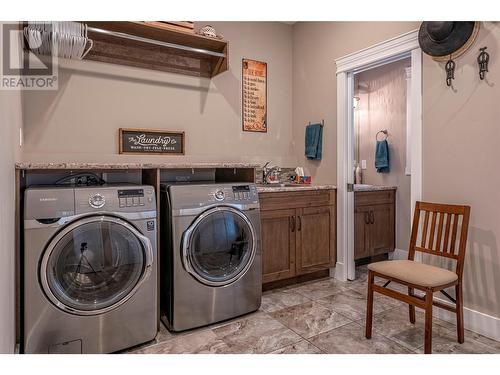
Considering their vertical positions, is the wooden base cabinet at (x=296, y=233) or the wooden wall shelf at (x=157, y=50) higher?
the wooden wall shelf at (x=157, y=50)

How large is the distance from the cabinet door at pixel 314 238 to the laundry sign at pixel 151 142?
4.25 ft

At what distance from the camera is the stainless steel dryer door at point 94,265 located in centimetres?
183

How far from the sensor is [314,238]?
124 inches

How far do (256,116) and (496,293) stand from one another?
2.54m

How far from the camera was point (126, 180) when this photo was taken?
278 cm

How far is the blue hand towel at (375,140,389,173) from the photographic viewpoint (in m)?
4.02

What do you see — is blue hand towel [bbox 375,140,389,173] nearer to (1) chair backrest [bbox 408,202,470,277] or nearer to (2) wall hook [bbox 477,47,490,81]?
(1) chair backrest [bbox 408,202,470,277]

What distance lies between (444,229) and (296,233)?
1.17 metres

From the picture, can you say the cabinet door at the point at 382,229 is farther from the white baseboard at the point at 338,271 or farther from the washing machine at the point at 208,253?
the washing machine at the point at 208,253

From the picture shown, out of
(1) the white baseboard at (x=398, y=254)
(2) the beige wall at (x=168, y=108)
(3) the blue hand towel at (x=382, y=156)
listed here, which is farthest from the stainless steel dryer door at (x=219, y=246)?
(3) the blue hand towel at (x=382, y=156)

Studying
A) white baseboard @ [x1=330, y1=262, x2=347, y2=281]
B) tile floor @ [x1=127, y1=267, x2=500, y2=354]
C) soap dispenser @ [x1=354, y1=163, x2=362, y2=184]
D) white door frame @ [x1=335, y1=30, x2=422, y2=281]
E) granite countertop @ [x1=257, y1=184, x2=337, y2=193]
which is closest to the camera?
tile floor @ [x1=127, y1=267, x2=500, y2=354]

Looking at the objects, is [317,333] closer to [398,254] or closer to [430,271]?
[430,271]
